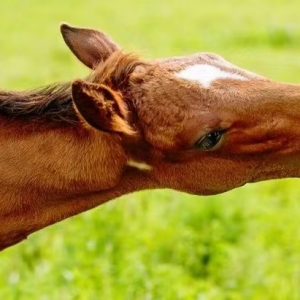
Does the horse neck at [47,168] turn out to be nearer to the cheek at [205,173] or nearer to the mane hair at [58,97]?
the mane hair at [58,97]

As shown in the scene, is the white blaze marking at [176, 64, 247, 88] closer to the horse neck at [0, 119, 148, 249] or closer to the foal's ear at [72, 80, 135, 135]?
the foal's ear at [72, 80, 135, 135]

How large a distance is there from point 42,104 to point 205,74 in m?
0.60

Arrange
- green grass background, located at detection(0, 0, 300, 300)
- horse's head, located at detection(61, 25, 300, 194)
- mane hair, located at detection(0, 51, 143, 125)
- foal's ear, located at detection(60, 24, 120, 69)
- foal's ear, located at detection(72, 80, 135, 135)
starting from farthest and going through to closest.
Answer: green grass background, located at detection(0, 0, 300, 300)
foal's ear, located at detection(60, 24, 120, 69)
mane hair, located at detection(0, 51, 143, 125)
horse's head, located at detection(61, 25, 300, 194)
foal's ear, located at detection(72, 80, 135, 135)

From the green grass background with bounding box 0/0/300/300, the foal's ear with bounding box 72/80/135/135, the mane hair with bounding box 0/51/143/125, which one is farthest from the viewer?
the green grass background with bounding box 0/0/300/300

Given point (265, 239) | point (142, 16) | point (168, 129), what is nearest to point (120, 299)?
point (265, 239)

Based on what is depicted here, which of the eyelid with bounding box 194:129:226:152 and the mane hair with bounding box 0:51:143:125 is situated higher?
the mane hair with bounding box 0:51:143:125

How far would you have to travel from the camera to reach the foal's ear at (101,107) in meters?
3.18

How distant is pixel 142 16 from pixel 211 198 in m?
12.3

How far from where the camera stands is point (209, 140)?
3467mm

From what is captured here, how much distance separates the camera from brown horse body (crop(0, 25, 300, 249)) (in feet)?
11.3

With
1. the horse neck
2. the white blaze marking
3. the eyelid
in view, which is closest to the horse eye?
the eyelid

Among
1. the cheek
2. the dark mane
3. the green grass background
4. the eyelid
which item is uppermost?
the dark mane

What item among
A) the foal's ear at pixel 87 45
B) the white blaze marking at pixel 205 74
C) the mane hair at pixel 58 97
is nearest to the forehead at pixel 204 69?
the white blaze marking at pixel 205 74

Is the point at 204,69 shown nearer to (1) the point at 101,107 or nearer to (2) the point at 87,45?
(1) the point at 101,107
